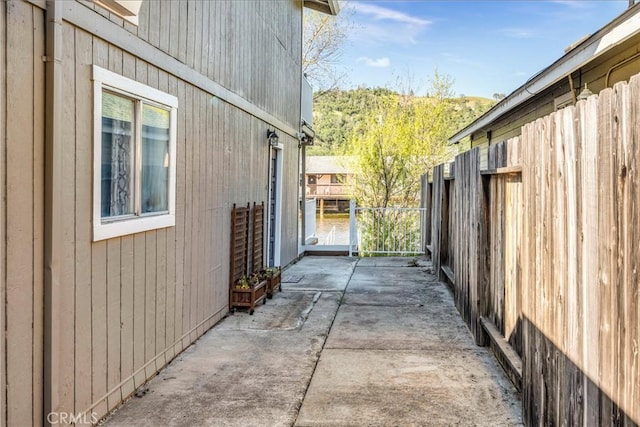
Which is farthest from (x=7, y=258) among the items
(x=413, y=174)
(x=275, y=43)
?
(x=413, y=174)

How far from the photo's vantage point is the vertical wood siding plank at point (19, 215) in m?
2.29

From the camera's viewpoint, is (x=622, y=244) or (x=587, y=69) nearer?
(x=622, y=244)

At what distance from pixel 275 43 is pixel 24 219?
237 inches

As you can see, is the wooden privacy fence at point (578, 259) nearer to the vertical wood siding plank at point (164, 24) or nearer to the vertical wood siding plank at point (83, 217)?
the vertical wood siding plank at point (83, 217)

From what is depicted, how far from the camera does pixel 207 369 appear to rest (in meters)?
3.84

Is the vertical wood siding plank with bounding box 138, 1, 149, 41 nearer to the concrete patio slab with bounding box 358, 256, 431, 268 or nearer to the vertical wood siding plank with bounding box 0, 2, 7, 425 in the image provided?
the vertical wood siding plank with bounding box 0, 2, 7, 425

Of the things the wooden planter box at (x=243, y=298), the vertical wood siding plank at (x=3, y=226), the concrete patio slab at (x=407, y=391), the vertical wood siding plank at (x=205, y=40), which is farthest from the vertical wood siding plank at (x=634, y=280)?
the wooden planter box at (x=243, y=298)

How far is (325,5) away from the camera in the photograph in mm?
10422

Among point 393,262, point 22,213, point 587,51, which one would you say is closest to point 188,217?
point 22,213

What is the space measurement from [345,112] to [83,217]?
2321 centimetres

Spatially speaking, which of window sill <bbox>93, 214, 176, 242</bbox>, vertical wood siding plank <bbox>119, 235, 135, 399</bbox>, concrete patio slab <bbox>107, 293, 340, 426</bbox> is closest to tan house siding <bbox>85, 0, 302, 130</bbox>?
window sill <bbox>93, 214, 176, 242</bbox>

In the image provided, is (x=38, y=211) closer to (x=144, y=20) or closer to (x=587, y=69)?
(x=144, y=20)

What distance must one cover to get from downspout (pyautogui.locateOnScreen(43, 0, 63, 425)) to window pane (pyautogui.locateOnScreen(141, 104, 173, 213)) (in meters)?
1.02

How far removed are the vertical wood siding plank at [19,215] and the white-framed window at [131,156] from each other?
531mm
